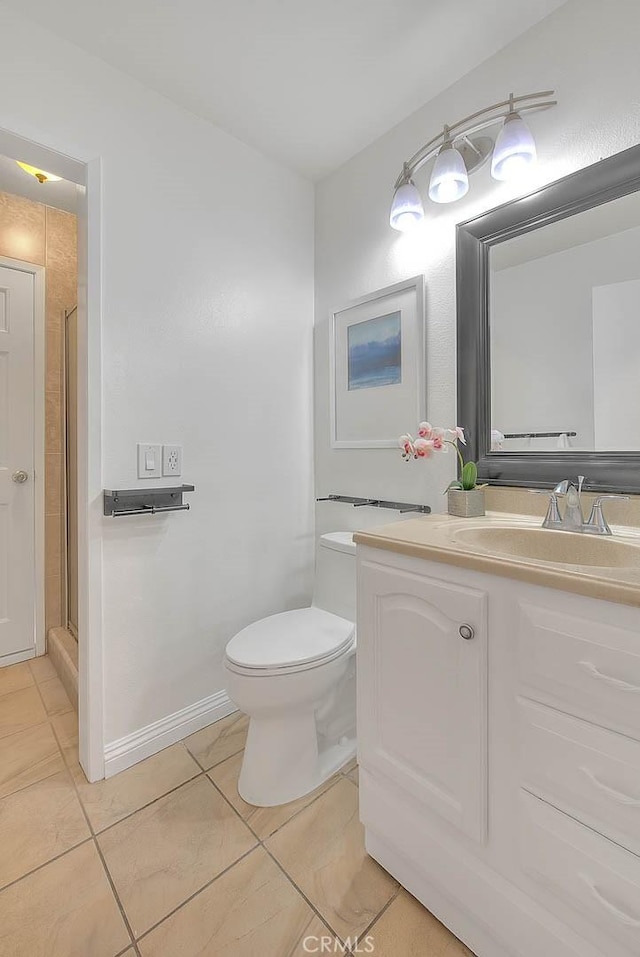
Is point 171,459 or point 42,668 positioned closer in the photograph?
point 171,459

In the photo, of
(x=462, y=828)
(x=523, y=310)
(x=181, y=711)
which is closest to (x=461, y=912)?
(x=462, y=828)

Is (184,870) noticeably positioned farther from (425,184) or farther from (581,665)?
(425,184)

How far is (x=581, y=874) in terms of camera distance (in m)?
0.76

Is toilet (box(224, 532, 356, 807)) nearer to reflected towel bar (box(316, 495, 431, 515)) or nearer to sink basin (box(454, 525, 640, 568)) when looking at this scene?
reflected towel bar (box(316, 495, 431, 515))

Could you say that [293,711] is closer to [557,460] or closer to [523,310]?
[557,460]

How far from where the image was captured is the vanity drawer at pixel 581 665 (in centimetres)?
70

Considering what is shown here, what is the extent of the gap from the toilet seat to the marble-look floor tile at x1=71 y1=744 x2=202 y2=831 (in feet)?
1.64

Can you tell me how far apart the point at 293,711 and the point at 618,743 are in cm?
93

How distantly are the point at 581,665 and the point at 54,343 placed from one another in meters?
2.67

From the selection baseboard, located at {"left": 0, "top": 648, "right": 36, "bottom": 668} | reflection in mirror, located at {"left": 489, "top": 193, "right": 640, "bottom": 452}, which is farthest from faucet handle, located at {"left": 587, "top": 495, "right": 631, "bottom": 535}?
baseboard, located at {"left": 0, "top": 648, "right": 36, "bottom": 668}

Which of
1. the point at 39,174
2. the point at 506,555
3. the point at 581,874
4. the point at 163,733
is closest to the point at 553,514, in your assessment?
the point at 506,555

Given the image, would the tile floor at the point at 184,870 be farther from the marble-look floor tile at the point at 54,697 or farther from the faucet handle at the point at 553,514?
the faucet handle at the point at 553,514

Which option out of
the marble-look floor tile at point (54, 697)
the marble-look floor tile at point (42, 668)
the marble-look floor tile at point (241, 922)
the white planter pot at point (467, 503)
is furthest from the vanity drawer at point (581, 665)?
the marble-look floor tile at point (42, 668)

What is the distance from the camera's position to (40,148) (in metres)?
1.33
